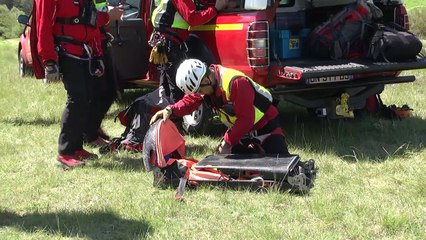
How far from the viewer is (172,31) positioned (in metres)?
5.94

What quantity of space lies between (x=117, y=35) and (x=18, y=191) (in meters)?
2.67

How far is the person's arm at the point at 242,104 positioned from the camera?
448 centimetres

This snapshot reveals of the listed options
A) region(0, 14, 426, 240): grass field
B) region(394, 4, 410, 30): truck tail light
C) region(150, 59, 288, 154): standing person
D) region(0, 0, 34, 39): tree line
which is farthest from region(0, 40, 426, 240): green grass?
region(0, 0, 34, 39): tree line

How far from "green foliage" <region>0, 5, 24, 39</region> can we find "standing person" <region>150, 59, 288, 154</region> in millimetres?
22094

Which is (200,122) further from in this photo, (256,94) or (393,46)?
(393,46)

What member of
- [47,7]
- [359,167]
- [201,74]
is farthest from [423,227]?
[47,7]

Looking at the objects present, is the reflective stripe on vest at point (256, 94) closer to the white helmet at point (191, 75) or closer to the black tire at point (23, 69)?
the white helmet at point (191, 75)

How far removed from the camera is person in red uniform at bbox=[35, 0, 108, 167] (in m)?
4.98

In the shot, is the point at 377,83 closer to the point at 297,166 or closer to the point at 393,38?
the point at 393,38

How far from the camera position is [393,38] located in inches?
232

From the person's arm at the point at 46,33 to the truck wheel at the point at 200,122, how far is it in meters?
1.77

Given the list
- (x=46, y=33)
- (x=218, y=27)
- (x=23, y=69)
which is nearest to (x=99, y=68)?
(x=46, y=33)

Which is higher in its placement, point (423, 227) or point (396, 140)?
point (423, 227)

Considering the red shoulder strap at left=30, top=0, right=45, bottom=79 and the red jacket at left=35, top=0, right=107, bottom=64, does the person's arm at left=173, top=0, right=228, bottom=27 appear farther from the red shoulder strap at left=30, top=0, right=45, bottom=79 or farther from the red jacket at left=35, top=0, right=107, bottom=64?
the red shoulder strap at left=30, top=0, right=45, bottom=79
